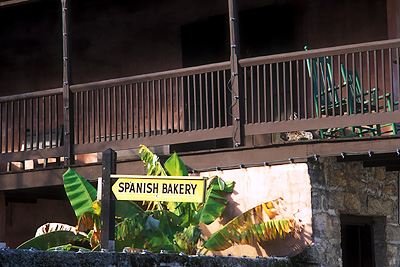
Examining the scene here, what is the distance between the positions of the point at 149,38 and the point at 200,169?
413 centimetres

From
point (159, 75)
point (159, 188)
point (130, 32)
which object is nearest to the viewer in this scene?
point (159, 188)

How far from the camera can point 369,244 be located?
9352 millimetres

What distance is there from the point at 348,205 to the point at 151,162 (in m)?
2.29

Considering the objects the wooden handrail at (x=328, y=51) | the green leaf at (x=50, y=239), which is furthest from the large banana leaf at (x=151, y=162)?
the wooden handrail at (x=328, y=51)

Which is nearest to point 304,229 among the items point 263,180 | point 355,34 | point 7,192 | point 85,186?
point 263,180

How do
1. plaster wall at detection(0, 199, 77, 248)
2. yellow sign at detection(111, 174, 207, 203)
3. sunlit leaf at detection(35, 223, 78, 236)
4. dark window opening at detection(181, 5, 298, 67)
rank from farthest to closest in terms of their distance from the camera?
plaster wall at detection(0, 199, 77, 248) < dark window opening at detection(181, 5, 298, 67) < sunlit leaf at detection(35, 223, 78, 236) < yellow sign at detection(111, 174, 207, 203)

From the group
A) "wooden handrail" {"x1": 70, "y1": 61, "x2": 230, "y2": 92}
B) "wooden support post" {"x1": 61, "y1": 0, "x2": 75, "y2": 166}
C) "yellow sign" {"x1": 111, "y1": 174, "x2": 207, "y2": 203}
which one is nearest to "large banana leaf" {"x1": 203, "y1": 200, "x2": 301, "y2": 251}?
"wooden handrail" {"x1": 70, "y1": 61, "x2": 230, "y2": 92}

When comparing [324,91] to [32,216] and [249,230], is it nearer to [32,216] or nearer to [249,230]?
[249,230]

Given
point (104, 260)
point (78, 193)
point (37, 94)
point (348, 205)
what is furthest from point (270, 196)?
point (37, 94)

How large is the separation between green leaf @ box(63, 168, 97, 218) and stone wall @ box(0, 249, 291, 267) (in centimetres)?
215

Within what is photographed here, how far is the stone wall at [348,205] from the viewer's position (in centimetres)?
825

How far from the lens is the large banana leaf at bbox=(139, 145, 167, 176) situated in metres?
8.39

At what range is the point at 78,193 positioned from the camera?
28.1 feet

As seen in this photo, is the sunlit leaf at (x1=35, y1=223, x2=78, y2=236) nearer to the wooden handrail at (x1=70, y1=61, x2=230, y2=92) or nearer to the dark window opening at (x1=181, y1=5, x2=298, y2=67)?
the wooden handrail at (x1=70, y1=61, x2=230, y2=92)
